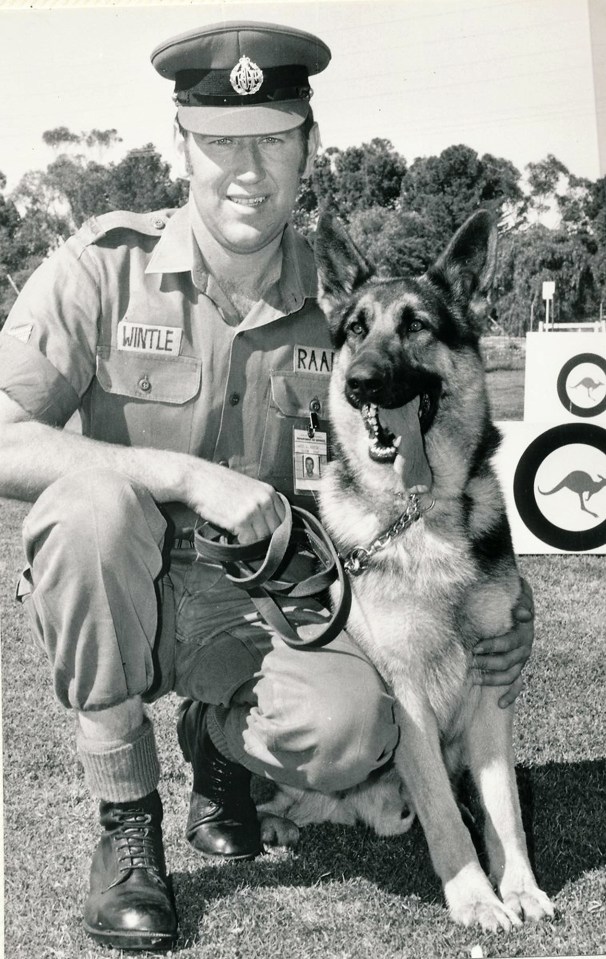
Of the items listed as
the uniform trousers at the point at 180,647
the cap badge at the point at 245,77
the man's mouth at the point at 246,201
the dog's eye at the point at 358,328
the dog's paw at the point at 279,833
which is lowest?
the dog's paw at the point at 279,833

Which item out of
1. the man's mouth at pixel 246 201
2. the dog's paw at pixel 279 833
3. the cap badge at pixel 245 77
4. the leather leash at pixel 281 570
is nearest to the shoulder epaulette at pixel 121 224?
the man's mouth at pixel 246 201

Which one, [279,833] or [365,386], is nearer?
[365,386]

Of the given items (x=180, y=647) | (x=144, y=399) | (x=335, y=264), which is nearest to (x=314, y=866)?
(x=180, y=647)

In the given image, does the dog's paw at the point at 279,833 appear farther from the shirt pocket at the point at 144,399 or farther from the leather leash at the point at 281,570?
the shirt pocket at the point at 144,399

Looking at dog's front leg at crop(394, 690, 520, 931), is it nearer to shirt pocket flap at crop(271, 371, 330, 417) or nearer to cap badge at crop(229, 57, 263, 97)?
shirt pocket flap at crop(271, 371, 330, 417)

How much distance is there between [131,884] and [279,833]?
1.77 feet

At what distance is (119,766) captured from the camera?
6.89ft

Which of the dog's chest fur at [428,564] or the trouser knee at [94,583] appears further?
the dog's chest fur at [428,564]

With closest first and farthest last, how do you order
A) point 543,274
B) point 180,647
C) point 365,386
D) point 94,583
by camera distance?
point 94,583 → point 365,386 → point 180,647 → point 543,274

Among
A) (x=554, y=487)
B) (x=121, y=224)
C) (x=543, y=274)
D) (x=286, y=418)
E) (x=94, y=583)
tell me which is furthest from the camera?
(x=554, y=487)

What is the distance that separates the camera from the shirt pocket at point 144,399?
8.10 feet

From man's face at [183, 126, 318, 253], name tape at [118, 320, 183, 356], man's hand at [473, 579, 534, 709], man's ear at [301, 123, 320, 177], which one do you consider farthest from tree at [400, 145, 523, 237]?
man's hand at [473, 579, 534, 709]

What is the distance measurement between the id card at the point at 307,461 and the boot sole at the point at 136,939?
1268mm

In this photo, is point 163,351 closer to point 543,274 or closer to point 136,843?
point 136,843
